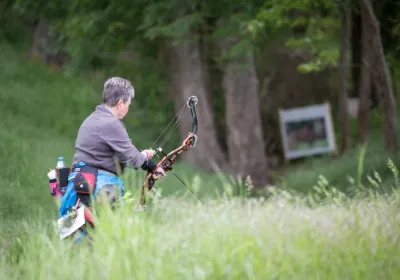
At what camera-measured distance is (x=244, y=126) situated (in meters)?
17.7

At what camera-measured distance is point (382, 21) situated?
15766mm

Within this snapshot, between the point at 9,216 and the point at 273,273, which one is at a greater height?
the point at 9,216

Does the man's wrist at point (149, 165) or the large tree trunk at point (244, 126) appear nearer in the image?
the man's wrist at point (149, 165)

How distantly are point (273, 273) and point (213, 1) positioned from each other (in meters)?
10.7

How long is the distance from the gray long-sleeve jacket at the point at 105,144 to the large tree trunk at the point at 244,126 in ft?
34.1

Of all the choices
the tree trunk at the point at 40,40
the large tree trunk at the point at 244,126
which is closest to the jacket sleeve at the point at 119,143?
the large tree trunk at the point at 244,126

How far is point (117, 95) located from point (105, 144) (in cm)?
44

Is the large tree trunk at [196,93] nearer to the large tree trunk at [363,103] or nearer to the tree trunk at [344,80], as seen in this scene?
the tree trunk at [344,80]

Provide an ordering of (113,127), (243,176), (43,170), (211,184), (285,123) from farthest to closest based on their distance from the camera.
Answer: (285,123) < (243,176) < (211,184) < (43,170) < (113,127)

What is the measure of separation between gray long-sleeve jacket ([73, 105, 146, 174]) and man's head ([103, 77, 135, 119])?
0.21ft

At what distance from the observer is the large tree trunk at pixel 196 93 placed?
18.1m

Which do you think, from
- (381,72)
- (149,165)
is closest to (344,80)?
(381,72)

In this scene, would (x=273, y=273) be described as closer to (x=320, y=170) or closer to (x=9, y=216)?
(x=9, y=216)

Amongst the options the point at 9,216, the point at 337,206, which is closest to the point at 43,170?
the point at 9,216
